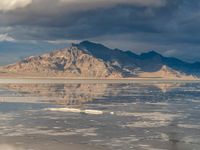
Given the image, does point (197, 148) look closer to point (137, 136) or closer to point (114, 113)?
point (137, 136)

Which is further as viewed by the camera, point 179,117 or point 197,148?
point 179,117

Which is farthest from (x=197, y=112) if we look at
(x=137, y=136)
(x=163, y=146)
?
(x=163, y=146)

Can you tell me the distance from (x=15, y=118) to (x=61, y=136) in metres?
14.7

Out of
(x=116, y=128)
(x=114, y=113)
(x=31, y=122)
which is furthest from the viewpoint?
(x=114, y=113)

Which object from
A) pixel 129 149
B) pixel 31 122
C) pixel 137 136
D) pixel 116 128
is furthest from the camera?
pixel 31 122

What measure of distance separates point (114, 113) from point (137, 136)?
63.9 feet

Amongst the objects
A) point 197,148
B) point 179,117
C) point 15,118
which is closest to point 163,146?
point 197,148

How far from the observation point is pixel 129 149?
30.0 m

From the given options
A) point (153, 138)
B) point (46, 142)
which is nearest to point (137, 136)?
point (153, 138)

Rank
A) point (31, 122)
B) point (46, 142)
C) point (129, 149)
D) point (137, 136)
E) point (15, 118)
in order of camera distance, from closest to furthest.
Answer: point (129, 149) < point (46, 142) < point (137, 136) < point (31, 122) < point (15, 118)

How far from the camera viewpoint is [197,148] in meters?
30.3

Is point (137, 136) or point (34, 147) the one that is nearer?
point (34, 147)

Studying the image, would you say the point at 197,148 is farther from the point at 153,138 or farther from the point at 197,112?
the point at 197,112

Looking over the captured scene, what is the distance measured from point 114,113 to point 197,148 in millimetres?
25645
